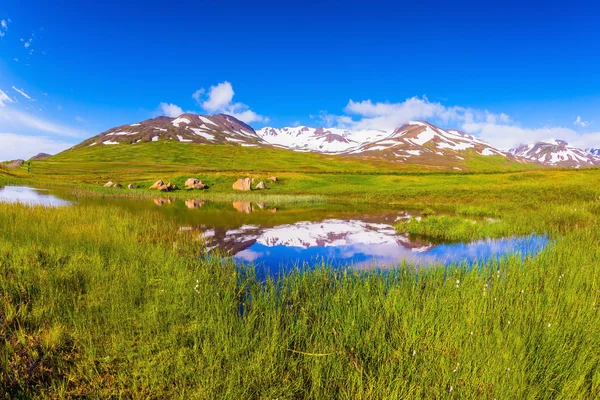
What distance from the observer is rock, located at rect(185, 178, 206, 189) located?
64.0m

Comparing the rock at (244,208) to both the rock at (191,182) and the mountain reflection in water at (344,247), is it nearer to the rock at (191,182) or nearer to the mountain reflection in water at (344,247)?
the mountain reflection in water at (344,247)

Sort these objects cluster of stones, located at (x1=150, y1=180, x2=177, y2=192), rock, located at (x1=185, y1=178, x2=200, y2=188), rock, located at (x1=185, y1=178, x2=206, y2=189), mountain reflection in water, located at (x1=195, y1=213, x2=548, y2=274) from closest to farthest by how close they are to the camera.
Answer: mountain reflection in water, located at (x1=195, y1=213, x2=548, y2=274), cluster of stones, located at (x1=150, y1=180, x2=177, y2=192), rock, located at (x1=185, y1=178, x2=206, y2=189), rock, located at (x1=185, y1=178, x2=200, y2=188)

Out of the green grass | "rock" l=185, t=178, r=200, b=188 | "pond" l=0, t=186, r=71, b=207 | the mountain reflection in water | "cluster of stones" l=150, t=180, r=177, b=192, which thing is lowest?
the mountain reflection in water

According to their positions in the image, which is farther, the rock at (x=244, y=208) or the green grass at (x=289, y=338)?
the rock at (x=244, y=208)

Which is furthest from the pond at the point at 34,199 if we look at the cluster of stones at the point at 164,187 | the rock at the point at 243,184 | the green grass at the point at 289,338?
the rock at the point at 243,184

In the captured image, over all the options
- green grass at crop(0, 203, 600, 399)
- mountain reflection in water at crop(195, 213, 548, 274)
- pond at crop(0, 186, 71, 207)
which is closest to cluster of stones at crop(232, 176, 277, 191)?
pond at crop(0, 186, 71, 207)

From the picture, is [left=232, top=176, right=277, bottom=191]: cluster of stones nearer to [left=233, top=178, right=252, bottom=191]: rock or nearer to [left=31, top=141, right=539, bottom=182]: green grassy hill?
[left=233, top=178, right=252, bottom=191]: rock

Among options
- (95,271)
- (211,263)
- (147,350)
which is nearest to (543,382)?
(147,350)

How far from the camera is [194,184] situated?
64.6 m

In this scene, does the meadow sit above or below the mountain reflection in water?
above

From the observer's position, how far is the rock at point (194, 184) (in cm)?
6400

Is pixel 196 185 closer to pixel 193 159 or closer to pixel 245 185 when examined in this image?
pixel 245 185

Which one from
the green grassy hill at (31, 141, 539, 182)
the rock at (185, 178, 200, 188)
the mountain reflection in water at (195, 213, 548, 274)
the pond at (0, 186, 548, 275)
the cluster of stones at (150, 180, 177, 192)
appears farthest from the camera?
the green grassy hill at (31, 141, 539, 182)

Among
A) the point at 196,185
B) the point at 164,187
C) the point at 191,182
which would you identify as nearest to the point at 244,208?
the point at 196,185
